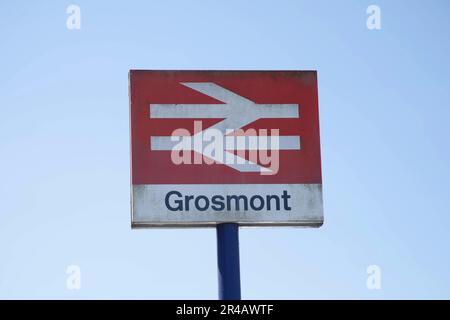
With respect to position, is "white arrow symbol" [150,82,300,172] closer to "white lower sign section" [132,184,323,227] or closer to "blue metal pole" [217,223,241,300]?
"white lower sign section" [132,184,323,227]

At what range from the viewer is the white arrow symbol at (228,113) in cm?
1648

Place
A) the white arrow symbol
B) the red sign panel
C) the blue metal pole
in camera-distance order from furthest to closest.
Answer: the white arrow symbol < the red sign panel < the blue metal pole

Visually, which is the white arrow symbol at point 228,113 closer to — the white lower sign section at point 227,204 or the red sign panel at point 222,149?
the red sign panel at point 222,149

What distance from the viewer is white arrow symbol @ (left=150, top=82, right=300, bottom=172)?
16.5 m

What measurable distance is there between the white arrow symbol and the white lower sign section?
1.18ft

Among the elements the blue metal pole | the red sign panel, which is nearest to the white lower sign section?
the red sign panel

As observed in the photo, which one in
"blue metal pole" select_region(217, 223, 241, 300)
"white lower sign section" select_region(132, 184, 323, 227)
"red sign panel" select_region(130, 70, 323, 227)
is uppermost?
"red sign panel" select_region(130, 70, 323, 227)

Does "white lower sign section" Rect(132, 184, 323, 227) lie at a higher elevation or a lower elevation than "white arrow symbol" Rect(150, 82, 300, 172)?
lower

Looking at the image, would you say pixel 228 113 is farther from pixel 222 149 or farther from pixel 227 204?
pixel 227 204

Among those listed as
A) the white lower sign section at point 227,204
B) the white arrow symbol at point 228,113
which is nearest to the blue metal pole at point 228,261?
the white lower sign section at point 227,204

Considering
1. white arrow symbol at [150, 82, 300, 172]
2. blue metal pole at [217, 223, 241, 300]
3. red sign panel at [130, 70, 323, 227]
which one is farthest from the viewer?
white arrow symbol at [150, 82, 300, 172]
